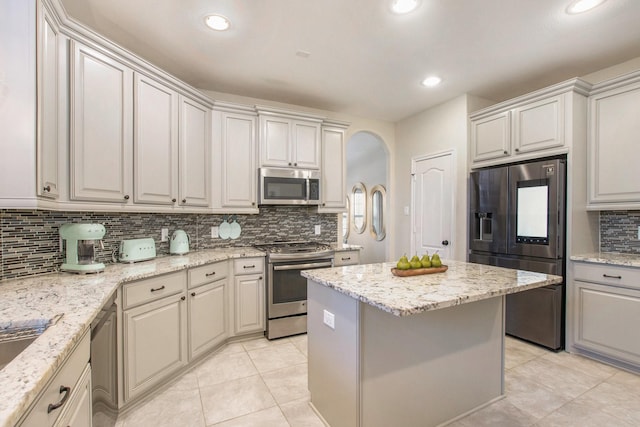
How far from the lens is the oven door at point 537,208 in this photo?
8.70 feet

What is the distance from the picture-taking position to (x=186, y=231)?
310 centimetres

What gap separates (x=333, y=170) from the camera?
3.70 metres

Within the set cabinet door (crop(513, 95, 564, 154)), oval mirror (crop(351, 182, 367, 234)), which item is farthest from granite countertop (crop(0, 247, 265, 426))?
oval mirror (crop(351, 182, 367, 234))

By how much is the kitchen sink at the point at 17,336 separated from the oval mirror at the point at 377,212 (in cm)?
535

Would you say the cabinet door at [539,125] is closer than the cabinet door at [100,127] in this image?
No

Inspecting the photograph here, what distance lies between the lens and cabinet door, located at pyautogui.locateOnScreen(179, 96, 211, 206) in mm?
2646

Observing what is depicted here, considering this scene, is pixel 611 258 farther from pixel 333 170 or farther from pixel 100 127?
pixel 100 127

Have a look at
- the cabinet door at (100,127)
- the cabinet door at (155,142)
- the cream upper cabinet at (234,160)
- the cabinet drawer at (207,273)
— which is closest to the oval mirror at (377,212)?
the cream upper cabinet at (234,160)

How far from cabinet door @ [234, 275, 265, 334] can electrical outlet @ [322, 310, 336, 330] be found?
4.43 ft

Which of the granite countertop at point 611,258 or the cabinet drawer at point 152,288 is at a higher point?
the granite countertop at point 611,258

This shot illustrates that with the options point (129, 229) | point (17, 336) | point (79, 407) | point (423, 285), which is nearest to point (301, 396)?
point (423, 285)

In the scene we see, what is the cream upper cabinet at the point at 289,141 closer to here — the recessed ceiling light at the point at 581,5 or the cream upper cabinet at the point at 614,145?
the recessed ceiling light at the point at 581,5

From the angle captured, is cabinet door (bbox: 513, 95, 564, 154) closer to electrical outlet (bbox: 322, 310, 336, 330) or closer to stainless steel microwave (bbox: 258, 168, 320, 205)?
stainless steel microwave (bbox: 258, 168, 320, 205)

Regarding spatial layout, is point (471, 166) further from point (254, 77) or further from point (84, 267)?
point (84, 267)
